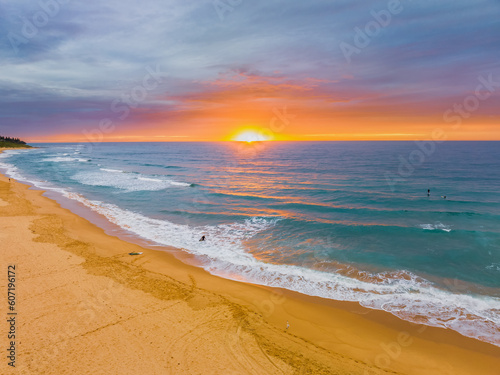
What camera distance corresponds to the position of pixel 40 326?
373 inches

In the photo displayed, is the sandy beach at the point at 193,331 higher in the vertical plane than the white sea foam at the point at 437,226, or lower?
lower

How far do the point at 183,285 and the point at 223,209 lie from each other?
1725 cm

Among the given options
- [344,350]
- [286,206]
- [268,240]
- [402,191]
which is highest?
[402,191]

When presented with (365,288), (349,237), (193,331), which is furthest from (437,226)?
(193,331)

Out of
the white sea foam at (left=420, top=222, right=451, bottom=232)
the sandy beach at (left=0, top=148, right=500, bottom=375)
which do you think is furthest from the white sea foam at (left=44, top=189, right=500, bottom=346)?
the white sea foam at (left=420, top=222, right=451, bottom=232)

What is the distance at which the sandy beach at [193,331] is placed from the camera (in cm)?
827

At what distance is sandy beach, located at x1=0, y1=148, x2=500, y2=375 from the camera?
27.1 ft

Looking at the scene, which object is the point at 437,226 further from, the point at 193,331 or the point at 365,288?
the point at 193,331

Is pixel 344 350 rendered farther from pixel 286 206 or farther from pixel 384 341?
pixel 286 206

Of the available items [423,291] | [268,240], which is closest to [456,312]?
[423,291]

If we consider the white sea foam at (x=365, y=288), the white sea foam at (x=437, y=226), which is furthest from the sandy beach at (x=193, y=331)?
the white sea foam at (x=437, y=226)

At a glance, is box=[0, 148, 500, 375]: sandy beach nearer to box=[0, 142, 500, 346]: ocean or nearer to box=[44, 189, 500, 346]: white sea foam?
box=[44, 189, 500, 346]: white sea foam

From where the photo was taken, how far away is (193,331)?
9.58 metres

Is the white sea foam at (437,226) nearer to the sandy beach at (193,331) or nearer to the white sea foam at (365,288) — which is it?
the white sea foam at (365,288)
